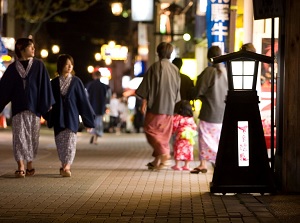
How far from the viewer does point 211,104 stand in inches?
494

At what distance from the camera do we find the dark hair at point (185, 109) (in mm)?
13594

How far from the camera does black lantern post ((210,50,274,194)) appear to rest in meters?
9.75

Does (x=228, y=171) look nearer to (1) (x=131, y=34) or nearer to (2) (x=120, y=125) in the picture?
(2) (x=120, y=125)

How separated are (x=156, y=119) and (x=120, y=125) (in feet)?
72.1

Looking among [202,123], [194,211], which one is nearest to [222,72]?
[202,123]

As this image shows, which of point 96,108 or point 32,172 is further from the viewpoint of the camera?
point 96,108

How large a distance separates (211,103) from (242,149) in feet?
9.32

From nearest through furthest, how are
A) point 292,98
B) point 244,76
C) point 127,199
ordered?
1. point 127,199
2. point 292,98
3. point 244,76

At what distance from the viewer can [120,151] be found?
1920cm

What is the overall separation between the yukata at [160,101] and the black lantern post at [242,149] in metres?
3.60

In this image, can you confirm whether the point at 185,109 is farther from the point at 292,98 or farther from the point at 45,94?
the point at 292,98

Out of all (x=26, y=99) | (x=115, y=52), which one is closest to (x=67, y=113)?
(x=26, y=99)

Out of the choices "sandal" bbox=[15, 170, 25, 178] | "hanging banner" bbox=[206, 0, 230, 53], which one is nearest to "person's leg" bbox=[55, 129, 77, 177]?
"sandal" bbox=[15, 170, 25, 178]

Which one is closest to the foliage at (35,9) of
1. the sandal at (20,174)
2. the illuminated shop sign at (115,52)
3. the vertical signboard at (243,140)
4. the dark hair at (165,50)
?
the illuminated shop sign at (115,52)
